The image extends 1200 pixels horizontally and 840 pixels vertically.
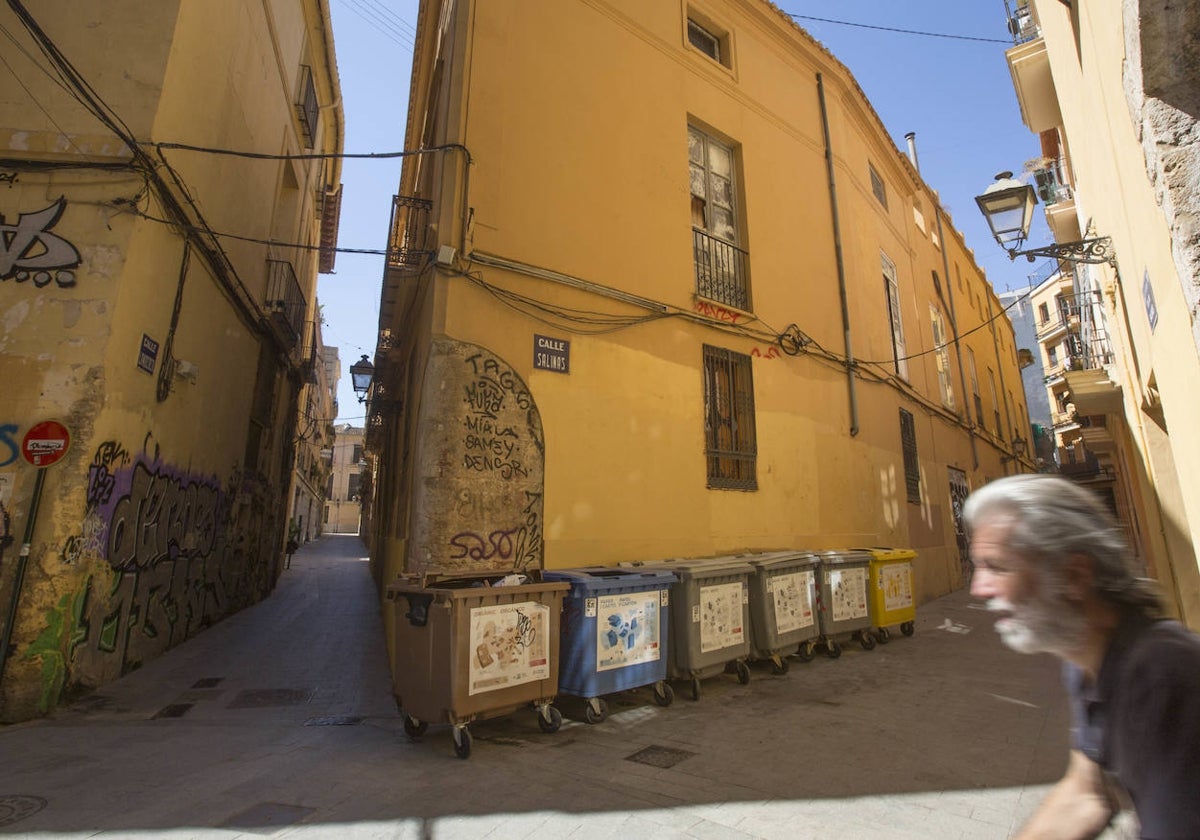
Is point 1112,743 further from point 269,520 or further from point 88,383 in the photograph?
point 269,520

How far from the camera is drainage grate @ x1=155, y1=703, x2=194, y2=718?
5297 millimetres

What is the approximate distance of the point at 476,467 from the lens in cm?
579

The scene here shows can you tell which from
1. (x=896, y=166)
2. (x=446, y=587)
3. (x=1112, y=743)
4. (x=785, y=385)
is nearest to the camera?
(x=1112, y=743)

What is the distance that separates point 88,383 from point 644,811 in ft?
19.7

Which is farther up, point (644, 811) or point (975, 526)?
point (975, 526)

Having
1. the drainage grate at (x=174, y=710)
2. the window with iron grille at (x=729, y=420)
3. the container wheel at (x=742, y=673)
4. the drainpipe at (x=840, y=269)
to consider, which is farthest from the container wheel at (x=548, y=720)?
the drainpipe at (x=840, y=269)

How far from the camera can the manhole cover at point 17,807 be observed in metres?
3.21

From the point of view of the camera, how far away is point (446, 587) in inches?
184

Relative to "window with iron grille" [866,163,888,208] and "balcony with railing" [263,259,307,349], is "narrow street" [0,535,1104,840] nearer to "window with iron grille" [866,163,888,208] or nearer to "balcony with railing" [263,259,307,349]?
"balcony with railing" [263,259,307,349]

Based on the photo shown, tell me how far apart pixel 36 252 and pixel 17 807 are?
16.1 feet

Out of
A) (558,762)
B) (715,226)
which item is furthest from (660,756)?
(715,226)

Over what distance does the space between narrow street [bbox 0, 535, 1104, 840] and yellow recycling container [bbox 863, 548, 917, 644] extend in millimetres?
1530

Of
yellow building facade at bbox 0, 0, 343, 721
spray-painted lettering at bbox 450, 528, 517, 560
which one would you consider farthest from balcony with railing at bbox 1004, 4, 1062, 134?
yellow building facade at bbox 0, 0, 343, 721

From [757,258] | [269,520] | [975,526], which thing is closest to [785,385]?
[757,258]
